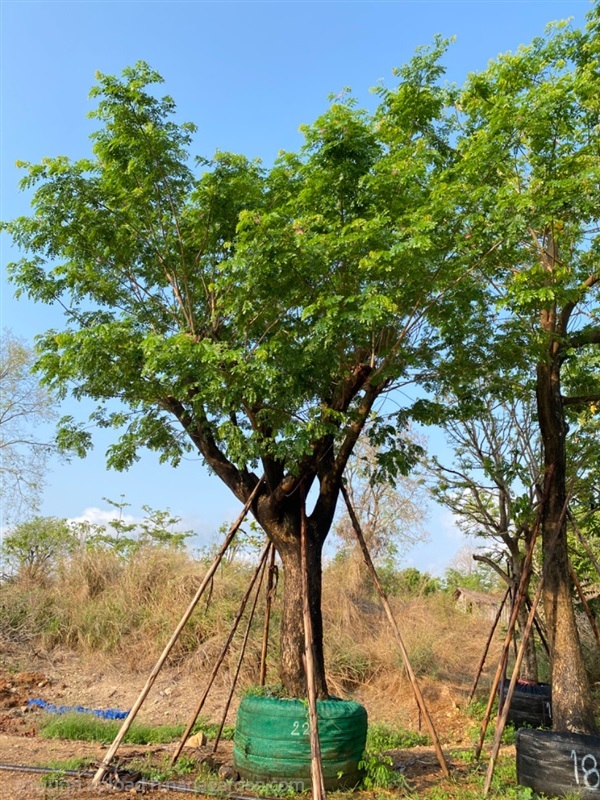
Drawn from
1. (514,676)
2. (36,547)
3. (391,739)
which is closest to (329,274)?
(514,676)

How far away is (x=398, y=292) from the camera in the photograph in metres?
5.71

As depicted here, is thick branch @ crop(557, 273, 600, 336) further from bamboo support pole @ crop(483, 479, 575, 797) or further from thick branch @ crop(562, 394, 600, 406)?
bamboo support pole @ crop(483, 479, 575, 797)

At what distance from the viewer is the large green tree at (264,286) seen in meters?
5.62

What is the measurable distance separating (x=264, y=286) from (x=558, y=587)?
14.5 feet

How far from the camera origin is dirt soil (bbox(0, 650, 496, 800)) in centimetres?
648

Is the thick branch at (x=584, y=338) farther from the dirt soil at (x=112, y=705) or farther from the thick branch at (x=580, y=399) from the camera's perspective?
the dirt soil at (x=112, y=705)

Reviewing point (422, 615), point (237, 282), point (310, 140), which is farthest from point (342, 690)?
point (310, 140)

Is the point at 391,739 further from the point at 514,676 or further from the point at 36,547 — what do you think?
the point at 36,547

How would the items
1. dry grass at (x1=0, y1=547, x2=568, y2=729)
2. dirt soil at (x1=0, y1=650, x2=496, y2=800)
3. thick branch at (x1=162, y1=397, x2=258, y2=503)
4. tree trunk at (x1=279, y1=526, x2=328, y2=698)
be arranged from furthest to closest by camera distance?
dry grass at (x1=0, y1=547, x2=568, y2=729), thick branch at (x1=162, y1=397, x2=258, y2=503), dirt soil at (x1=0, y1=650, x2=496, y2=800), tree trunk at (x1=279, y1=526, x2=328, y2=698)

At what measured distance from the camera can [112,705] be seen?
10.2m

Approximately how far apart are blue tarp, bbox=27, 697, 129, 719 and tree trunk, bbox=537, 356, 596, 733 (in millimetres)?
5545

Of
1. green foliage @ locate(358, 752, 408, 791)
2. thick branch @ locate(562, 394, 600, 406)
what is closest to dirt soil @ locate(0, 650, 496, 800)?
green foliage @ locate(358, 752, 408, 791)

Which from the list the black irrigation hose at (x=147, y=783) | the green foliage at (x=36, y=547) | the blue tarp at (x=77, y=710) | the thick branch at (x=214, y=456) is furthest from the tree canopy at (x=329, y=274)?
the green foliage at (x=36, y=547)

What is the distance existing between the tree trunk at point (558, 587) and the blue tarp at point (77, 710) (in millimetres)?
5545
